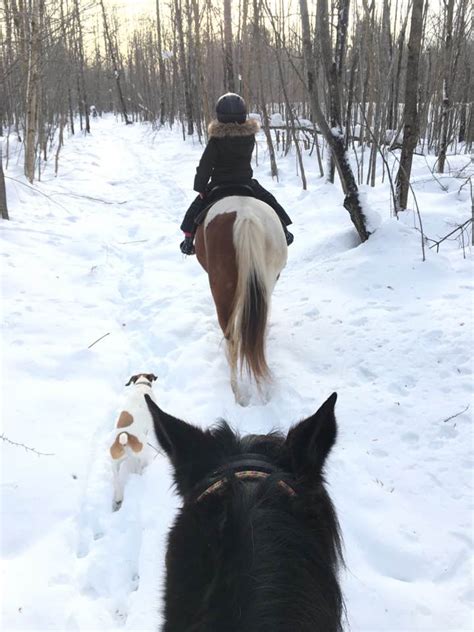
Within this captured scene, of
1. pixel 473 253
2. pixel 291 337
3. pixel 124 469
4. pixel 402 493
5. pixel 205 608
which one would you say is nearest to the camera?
pixel 205 608

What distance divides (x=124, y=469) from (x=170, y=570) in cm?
205

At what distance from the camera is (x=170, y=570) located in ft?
3.41

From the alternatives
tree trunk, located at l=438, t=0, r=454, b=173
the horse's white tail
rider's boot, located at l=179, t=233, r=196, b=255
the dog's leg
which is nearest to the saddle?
rider's boot, located at l=179, t=233, r=196, b=255

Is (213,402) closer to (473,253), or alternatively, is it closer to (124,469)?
(124,469)

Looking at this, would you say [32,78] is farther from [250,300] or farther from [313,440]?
[313,440]

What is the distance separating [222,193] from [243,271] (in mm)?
947

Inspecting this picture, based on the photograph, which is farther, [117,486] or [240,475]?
[117,486]

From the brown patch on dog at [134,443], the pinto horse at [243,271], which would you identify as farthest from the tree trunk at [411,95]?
the brown patch on dog at [134,443]

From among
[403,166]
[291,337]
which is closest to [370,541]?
[291,337]

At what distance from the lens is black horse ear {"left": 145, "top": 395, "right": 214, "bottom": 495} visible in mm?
1140

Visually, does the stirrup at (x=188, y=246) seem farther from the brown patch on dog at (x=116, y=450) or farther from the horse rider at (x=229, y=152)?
the brown patch on dog at (x=116, y=450)

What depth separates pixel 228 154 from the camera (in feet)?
13.6

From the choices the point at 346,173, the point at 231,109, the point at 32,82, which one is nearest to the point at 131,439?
the point at 231,109

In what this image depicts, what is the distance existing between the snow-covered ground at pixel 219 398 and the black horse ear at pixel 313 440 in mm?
713
